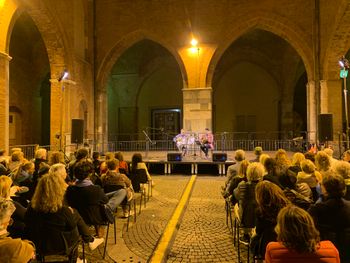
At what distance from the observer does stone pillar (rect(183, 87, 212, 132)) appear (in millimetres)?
11352

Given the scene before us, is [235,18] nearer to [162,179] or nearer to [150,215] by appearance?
[162,179]

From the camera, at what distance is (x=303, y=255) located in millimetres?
1516

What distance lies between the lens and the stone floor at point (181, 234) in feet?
9.87

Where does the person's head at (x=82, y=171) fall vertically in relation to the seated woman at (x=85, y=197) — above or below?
above

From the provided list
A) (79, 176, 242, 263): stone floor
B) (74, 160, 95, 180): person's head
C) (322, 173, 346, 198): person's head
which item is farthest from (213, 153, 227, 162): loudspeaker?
(322, 173, 346, 198): person's head

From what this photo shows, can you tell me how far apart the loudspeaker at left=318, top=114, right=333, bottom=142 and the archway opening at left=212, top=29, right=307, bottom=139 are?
738cm

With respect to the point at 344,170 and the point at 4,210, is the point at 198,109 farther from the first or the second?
the point at 4,210

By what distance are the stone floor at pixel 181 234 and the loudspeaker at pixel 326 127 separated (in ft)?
12.9

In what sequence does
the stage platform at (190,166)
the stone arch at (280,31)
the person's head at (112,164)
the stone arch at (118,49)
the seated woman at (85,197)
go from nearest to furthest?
the seated woman at (85,197)
the person's head at (112,164)
the stage platform at (190,166)
the stone arch at (280,31)
the stone arch at (118,49)

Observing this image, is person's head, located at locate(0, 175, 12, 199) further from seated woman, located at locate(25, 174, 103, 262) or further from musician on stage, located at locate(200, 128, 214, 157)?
musician on stage, located at locate(200, 128, 214, 157)

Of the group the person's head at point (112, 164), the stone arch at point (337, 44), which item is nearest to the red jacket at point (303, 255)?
the person's head at point (112, 164)

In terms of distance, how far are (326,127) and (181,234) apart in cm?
596

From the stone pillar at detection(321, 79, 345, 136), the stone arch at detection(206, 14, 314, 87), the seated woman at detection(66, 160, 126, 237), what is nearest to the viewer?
the seated woman at detection(66, 160, 126, 237)

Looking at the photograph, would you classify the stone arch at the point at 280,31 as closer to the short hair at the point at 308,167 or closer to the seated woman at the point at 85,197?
the short hair at the point at 308,167
